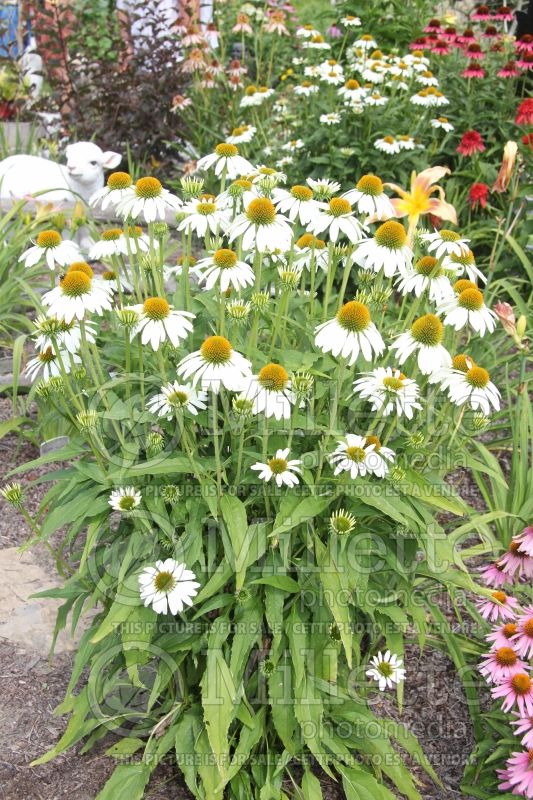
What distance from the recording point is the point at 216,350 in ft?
5.36

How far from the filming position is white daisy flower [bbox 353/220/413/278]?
1.79m

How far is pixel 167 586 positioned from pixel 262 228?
0.82 metres

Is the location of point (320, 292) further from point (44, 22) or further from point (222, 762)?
point (44, 22)

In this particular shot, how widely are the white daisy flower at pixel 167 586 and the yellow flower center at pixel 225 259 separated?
671mm

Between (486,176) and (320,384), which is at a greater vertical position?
(320,384)

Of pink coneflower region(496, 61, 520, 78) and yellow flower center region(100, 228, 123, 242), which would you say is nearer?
yellow flower center region(100, 228, 123, 242)

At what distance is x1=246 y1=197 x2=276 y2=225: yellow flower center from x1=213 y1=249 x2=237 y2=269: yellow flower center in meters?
0.10

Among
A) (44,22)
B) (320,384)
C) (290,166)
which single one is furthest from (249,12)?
(320,384)

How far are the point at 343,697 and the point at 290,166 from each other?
10.5ft

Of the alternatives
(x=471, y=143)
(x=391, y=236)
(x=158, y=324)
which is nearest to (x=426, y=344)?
(x=391, y=236)

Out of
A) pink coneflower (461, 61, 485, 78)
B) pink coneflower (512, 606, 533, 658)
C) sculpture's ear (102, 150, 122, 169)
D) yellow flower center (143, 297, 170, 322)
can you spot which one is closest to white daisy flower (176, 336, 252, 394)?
yellow flower center (143, 297, 170, 322)

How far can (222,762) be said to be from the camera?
173cm

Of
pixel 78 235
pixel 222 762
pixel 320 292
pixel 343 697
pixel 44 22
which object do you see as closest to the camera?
pixel 222 762

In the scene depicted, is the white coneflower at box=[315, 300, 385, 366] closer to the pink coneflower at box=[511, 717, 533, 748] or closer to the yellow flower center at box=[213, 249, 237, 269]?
the yellow flower center at box=[213, 249, 237, 269]
